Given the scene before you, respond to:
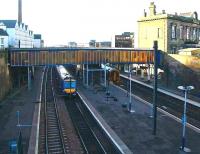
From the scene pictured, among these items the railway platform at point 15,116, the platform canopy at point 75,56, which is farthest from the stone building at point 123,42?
the railway platform at point 15,116

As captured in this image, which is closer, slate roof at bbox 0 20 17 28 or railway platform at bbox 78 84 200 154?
railway platform at bbox 78 84 200 154

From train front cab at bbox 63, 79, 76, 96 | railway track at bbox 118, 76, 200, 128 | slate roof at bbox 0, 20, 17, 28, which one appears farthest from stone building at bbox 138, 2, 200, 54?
slate roof at bbox 0, 20, 17, 28

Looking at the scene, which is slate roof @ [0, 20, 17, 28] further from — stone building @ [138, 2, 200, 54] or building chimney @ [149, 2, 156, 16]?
building chimney @ [149, 2, 156, 16]

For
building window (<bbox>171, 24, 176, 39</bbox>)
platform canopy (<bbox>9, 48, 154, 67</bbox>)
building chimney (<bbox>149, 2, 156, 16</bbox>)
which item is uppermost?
building chimney (<bbox>149, 2, 156, 16</bbox>)

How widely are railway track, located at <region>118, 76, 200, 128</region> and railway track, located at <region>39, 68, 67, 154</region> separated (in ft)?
41.4

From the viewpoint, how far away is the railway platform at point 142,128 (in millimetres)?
23500

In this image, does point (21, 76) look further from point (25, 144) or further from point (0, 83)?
point (25, 144)

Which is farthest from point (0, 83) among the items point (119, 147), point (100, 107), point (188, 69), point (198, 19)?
point (198, 19)

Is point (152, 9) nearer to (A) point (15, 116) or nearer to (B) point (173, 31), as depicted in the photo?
(B) point (173, 31)

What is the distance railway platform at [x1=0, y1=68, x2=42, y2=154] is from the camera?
2525 centimetres

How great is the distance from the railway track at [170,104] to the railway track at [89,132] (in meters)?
9.28

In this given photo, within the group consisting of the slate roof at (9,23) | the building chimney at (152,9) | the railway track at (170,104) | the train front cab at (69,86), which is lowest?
the railway track at (170,104)

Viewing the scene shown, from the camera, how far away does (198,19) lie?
7612 centimetres

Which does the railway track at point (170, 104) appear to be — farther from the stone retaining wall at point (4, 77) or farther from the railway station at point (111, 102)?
the stone retaining wall at point (4, 77)
